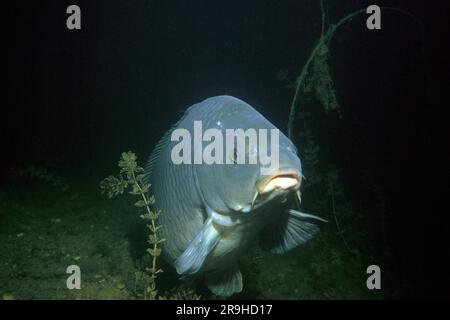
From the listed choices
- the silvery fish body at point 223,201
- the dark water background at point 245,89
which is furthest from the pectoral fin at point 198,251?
the dark water background at point 245,89

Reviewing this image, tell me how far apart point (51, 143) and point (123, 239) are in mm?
7249

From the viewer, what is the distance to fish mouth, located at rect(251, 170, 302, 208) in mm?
2283

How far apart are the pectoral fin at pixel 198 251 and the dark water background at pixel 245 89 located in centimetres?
382

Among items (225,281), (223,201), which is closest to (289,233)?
(225,281)

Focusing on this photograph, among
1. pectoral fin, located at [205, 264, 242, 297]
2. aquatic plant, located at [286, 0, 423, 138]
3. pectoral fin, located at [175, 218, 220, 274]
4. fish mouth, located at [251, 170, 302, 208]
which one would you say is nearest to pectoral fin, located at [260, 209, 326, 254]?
pectoral fin, located at [205, 264, 242, 297]

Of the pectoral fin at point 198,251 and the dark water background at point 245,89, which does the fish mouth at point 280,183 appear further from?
the dark water background at point 245,89

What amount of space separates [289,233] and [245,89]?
10881 mm

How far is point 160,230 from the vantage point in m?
4.12

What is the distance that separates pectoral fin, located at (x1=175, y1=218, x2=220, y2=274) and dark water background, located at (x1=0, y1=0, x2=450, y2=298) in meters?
3.82

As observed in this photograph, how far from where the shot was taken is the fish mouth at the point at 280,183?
7.49ft

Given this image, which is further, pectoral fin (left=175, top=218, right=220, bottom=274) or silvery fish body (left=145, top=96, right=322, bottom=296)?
pectoral fin (left=175, top=218, right=220, bottom=274)

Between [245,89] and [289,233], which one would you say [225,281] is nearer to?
[289,233]

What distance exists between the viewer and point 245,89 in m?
14.0

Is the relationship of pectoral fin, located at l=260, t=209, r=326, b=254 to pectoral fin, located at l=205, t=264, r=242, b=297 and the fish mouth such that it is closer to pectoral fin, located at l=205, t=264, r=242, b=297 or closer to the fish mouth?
pectoral fin, located at l=205, t=264, r=242, b=297
